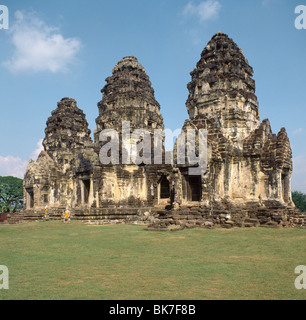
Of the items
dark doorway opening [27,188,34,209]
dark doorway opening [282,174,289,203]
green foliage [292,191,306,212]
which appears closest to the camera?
dark doorway opening [282,174,289,203]

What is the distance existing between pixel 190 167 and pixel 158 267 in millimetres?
11171

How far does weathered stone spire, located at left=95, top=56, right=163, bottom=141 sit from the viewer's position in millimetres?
27188

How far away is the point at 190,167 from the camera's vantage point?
60.3 ft

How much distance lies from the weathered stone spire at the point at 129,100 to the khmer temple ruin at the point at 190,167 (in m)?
0.09

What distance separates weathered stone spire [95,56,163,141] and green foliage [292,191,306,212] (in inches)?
1116

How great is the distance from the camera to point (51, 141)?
35.0 metres

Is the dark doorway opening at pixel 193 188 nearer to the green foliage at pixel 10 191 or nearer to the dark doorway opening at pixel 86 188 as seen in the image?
the dark doorway opening at pixel 86 188

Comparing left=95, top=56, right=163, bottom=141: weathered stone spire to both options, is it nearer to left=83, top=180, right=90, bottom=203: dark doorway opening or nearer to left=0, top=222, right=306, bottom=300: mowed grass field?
left=83, top=180, right=90, bottom=203: dark doorway opening

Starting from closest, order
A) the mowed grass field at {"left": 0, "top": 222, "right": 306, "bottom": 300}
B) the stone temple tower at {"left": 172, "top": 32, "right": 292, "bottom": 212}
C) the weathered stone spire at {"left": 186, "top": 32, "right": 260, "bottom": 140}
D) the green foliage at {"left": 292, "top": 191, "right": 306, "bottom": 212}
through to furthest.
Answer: the mowed grass field at {"left": 0, "top": 222, "right": 306, "bottom": 300}
the stone temple tower at {"left": 172, "top": 32, "right": 292, "bottom": 212}
the weathered stone spire at {"left": 186, "top": 32, "right": 260, "bottom": 140}
the green foliage at {"left": 292, "top": 191, "right": 306, "bottom": 212}

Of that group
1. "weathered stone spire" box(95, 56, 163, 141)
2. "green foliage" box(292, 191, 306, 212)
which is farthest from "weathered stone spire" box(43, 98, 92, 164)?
"green foliage" box(292, 191, 306, 212)
